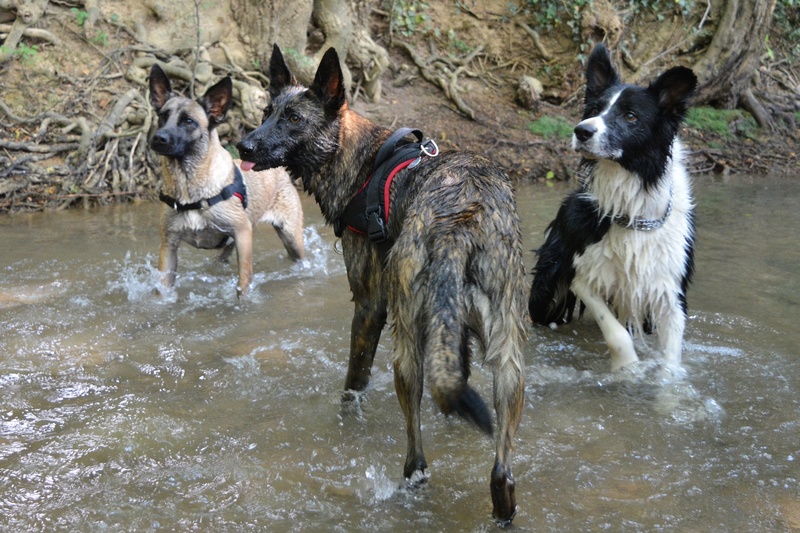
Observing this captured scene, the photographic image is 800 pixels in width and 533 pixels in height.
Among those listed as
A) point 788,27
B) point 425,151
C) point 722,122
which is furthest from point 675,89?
point 788,27

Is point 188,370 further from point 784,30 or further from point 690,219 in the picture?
point 784,30

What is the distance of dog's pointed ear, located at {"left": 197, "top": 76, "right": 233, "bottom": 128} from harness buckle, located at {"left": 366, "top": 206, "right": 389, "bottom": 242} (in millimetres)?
3196

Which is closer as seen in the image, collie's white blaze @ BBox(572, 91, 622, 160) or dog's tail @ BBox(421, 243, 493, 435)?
dog's tail @ BBox(421, 243, 493, 435)

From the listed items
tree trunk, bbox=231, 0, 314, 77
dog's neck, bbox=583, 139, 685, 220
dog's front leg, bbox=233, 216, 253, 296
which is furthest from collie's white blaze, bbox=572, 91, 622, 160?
tree trunk, bbox=231, 0, 314, 77

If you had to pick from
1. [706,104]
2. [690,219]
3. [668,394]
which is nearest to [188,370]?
[668,394]

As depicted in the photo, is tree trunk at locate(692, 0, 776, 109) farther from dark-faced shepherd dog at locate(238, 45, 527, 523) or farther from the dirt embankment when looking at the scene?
dark-faced shepherd dog at locate(238, 45, 527, 523)

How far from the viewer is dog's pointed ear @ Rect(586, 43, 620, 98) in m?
4.37

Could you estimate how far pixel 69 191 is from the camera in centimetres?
920

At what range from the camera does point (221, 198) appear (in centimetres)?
604

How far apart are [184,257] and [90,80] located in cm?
441

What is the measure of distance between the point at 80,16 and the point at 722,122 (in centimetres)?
1052

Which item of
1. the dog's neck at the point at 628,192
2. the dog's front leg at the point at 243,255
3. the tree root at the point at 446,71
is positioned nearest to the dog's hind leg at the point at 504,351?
the dog's neck at the point at 628,192

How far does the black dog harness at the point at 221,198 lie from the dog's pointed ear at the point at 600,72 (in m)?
3.06

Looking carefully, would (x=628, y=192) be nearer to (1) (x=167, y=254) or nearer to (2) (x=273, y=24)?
(1) (x=167, y=254)
